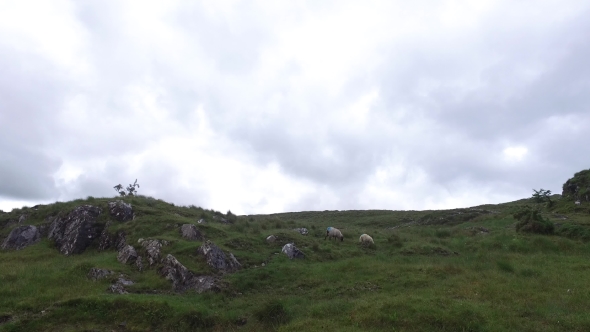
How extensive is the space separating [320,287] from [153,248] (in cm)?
1082

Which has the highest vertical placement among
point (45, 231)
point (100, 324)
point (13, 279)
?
point (45, 231)

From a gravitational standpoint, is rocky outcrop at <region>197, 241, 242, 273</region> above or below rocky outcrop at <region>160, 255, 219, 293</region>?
above

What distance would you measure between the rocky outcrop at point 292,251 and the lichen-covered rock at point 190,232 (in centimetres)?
590

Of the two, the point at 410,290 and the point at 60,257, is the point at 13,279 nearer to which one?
the point at 60,257

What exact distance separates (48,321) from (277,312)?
9679 millimetres

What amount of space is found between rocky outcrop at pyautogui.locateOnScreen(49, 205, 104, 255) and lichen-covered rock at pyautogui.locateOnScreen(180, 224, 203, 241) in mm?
6930

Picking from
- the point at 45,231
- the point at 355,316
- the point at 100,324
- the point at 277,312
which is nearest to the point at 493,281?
the point at 355,316

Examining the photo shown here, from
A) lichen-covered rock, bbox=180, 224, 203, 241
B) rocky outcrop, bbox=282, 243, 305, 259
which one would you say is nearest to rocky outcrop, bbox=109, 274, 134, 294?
lichen-covered rock, bbox=180, 224, 203, 241

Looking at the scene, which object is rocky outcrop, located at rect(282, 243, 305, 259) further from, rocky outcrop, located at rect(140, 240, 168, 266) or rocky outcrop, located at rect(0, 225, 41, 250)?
rocky outcrop, located at rect(0, 225, 41, 250)

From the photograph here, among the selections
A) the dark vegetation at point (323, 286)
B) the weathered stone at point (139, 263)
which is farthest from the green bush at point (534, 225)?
the weathered stone at point (139, 263)

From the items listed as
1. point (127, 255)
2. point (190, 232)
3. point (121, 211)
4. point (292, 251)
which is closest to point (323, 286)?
point (292, 251)

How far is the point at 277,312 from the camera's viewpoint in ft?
52.7

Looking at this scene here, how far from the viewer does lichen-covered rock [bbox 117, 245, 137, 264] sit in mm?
23094

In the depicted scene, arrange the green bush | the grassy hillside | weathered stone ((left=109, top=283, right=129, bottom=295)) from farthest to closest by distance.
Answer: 1. the green bush
2. weathered stone ((left=109, top=283, right=129, bottom=295))
3. the grassy hillside
